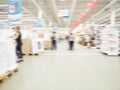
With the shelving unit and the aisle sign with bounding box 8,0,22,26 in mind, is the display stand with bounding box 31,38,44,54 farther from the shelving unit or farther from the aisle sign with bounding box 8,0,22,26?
the aisle sign with bounding box 8,0,22,26

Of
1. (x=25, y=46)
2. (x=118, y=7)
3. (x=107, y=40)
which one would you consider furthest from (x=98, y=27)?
(x=25, y=46)

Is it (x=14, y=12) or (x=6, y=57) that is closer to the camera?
(x=6, y=57)

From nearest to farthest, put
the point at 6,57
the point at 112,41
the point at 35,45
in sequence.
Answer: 1. the point at 6,57
2. the point at 112,41
3. the point at 35,45

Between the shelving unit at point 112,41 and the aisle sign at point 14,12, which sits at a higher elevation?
the aisle sign at point 14,12

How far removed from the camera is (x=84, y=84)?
4203 mm

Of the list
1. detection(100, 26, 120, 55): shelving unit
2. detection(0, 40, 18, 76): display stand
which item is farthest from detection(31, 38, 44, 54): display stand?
detection(0, 40, 18, 76): display stand

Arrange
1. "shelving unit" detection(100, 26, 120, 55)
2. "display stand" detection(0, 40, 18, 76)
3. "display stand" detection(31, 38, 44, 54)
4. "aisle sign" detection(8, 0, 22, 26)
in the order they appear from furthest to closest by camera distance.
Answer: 1. "display stand" detection(31, 38, 44, 54)
2. "shelving unit" detection(100, 26, 120, 55)
3. "aisle sign" detection(8, 0, 22, 26)
4. "display stand" detection(0, 40, 18, 76)

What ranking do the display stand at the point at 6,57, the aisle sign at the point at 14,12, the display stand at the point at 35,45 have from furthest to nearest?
the display stand at the point at 35,45 → the aisle sign at the point at 14,12 → the display stand at the point at 6,57

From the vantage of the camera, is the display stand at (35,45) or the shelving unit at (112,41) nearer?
the shelving unit at (112,41)

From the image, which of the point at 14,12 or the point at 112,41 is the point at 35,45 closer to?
the point at 112,41

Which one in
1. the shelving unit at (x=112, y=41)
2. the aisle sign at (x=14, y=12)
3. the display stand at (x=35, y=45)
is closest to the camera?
the aisle sign at (x=14, y=12)

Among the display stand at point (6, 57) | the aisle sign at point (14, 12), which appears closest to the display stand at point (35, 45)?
the aisle sign at point (14, 12)

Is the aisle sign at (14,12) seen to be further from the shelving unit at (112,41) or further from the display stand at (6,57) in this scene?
the shelving unit at (112,41)

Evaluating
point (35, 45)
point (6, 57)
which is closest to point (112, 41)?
point (35, 45)
